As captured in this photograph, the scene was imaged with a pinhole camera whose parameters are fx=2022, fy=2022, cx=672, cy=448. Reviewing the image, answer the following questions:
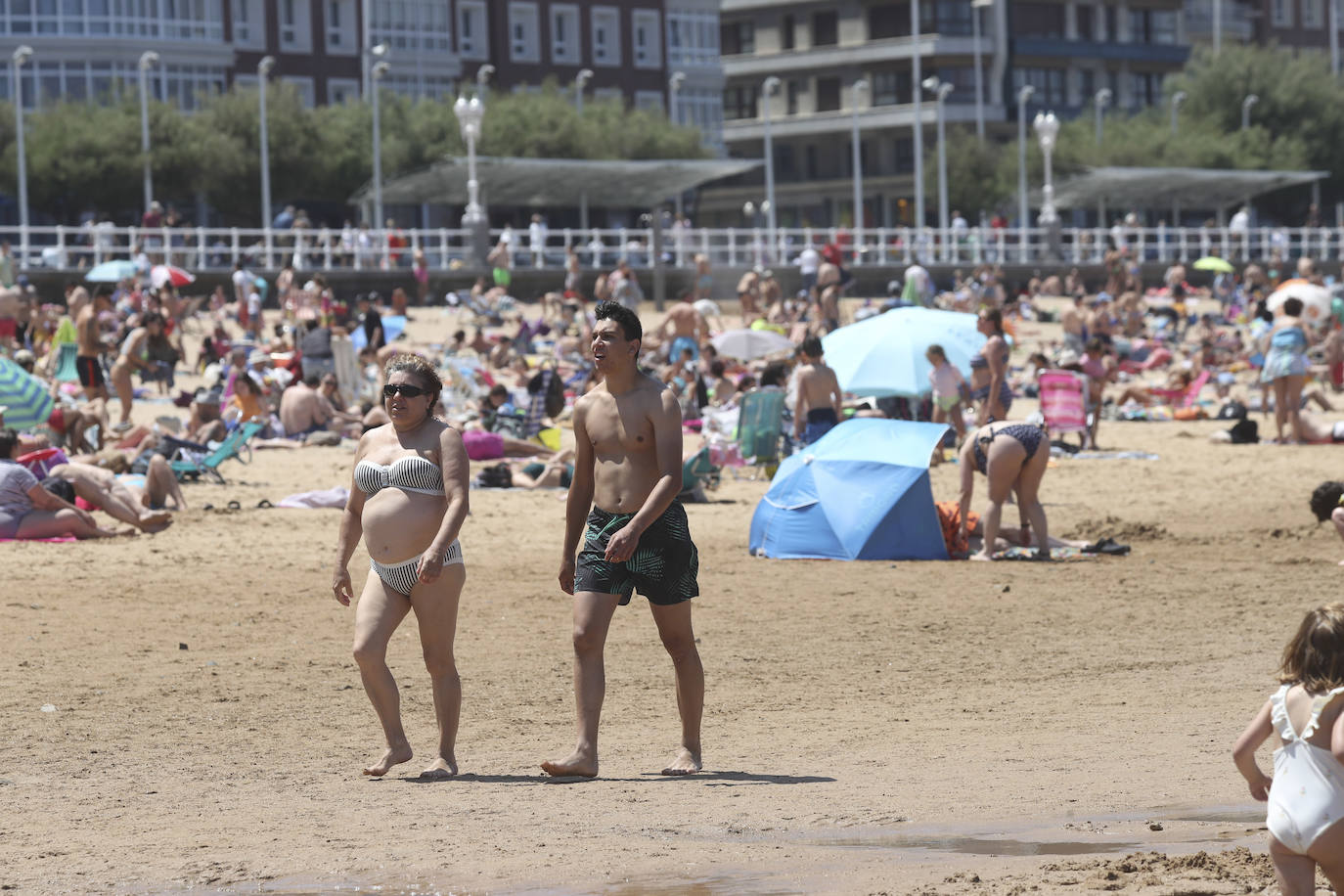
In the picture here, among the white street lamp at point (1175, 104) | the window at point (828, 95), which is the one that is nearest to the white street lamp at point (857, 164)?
the window at point (828, 95)

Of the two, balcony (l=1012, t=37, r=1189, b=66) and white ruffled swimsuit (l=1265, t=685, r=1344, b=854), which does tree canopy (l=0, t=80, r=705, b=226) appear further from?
white ruffled swimsuit (l=1265, t=685, r=1344, b=854)

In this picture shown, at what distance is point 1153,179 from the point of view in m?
52.9

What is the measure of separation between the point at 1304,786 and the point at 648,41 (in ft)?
199

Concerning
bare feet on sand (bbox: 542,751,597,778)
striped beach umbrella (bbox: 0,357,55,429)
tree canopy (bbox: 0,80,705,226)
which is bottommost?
bare feet on sand (bbox: 542,751,597,778)

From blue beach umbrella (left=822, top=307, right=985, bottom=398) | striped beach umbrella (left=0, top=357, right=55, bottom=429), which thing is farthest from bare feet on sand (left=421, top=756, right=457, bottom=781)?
blue beach umbrella (left=822, top=307, right=985, bottom=398)

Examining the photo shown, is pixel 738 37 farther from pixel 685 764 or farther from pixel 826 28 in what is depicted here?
pixel 685 764

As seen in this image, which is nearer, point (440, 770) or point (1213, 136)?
point (440, 770)

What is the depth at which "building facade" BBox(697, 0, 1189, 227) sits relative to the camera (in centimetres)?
6988

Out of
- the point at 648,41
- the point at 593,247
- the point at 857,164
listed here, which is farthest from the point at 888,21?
the point at 593,247

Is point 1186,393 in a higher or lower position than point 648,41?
lower

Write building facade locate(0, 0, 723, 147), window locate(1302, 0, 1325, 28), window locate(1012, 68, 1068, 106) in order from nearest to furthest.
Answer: building facade locate(0, 0, 723, 147)
window locate(1012, 68, 1068, 106)
window locate(1302, 0, 1325, 28)

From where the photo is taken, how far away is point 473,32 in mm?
59406

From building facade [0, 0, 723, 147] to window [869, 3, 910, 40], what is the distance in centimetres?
816

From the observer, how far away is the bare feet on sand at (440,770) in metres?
6.42
